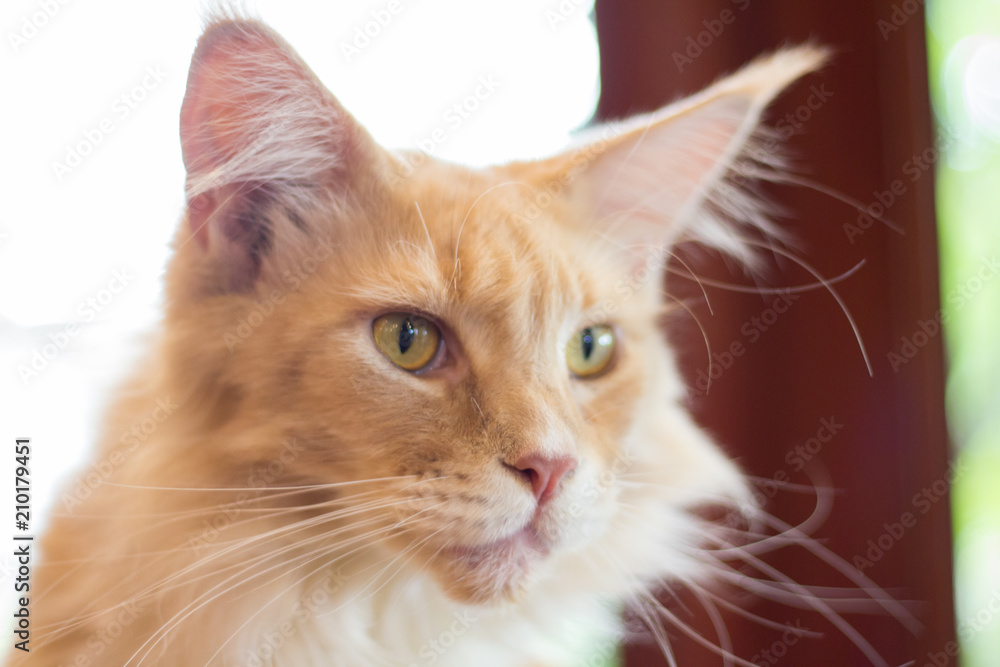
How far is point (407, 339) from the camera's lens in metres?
0.80

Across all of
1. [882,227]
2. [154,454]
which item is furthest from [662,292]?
[154,454]

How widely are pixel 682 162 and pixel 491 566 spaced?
2.04ft

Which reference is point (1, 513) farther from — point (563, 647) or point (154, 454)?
point (563, 647)

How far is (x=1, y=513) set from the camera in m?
0.77

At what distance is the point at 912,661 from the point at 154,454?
4.38 feet

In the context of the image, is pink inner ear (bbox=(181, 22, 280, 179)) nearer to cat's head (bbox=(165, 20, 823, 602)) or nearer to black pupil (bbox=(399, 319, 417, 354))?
cat's head (bbox=(165, 20, 823, 602))

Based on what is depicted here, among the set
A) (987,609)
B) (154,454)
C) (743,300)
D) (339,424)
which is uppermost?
(743,300)

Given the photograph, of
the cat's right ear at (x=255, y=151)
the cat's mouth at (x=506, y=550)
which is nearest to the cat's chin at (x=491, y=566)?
the cat's mouth at (x=506, y=550)

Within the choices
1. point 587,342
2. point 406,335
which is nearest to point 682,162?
point 587,342

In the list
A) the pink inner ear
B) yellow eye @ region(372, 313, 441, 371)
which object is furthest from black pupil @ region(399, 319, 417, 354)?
the pink inner ear

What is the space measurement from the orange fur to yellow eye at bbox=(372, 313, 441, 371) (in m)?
0.01

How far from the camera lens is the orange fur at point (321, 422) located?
74 centimetres

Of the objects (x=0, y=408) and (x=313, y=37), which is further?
(x=313, y=37)

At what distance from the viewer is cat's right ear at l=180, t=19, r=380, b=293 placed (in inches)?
28.3
